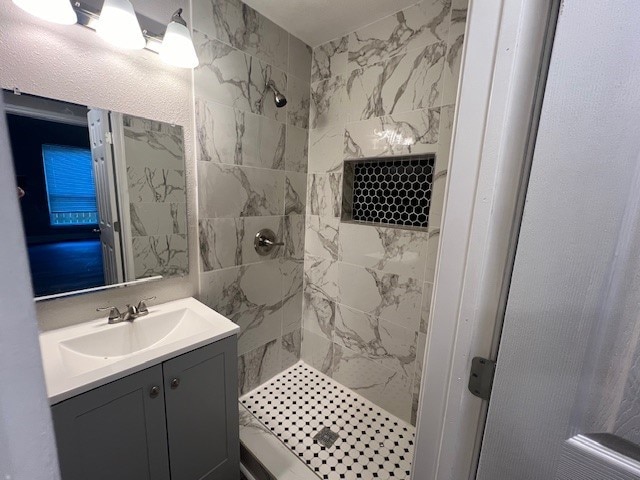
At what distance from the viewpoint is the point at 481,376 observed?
20.9 inches

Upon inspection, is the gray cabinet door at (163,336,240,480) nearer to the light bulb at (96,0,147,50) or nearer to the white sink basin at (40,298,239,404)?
the white sink basin at (40,298,239,404)

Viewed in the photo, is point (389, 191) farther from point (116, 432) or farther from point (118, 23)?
point (116, 432)

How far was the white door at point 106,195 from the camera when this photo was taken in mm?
1090

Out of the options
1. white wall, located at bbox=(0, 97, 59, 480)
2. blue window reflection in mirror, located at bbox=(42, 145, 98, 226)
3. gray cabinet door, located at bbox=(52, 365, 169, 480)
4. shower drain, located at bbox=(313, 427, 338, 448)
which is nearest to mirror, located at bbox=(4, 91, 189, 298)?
blue window reflection in mirror, located at bbox=(42, 145, 98, 226)

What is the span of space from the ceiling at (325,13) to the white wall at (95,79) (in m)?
0.51

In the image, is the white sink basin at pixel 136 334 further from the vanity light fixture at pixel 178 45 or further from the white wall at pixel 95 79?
the vanity light fixture at pixel 178 45

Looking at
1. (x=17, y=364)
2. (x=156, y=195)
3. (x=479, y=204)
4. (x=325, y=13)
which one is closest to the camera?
(x=17, y=364)

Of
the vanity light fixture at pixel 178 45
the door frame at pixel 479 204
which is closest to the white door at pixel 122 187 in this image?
the vanity light fixture at pixel 178 45

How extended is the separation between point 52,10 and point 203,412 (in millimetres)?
1567

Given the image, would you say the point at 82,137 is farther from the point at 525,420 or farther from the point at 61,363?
the point at 525,420

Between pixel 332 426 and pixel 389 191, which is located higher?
pixel 389 191

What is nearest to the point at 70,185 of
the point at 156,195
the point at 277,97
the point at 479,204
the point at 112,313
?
the point at 156,195

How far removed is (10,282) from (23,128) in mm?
1124

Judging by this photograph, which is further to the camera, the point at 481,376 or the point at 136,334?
the point at 136,334
